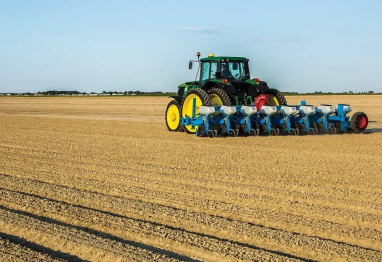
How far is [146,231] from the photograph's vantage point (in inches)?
190

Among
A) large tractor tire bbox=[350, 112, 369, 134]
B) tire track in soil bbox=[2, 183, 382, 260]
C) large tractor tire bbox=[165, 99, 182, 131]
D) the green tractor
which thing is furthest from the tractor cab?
tire track in soil bbox=[2, 183, 382, 260]

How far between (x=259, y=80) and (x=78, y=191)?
8137 mm

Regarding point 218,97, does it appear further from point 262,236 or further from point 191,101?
point 262,236

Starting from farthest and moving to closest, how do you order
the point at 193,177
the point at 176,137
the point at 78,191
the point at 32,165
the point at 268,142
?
the point at 176,137 → the point at 268,142 → the point at 32,165 → the point at 193,177 → the point at 78,191

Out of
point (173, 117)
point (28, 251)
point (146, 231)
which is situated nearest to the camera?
point (28, 251)

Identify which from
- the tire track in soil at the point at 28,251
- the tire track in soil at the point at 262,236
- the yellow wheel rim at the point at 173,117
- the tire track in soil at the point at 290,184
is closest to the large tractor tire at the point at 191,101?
the yellow wheel rim at the point at 173,117

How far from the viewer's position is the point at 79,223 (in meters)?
5.17

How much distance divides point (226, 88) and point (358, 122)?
3.59 m

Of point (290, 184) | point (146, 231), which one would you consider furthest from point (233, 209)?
point (290, 184)

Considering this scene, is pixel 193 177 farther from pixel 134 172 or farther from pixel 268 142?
pixel 268 142

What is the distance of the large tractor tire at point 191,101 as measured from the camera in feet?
42.8

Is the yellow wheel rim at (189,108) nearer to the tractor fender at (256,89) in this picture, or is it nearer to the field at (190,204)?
the tractor fender at (256,89)

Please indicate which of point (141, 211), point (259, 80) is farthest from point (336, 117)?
point (141, 211)

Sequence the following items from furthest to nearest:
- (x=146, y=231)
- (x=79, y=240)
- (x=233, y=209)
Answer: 1. (x=233, y=209)
2. (x=146, y=231)
3. (x=79, y=240)
